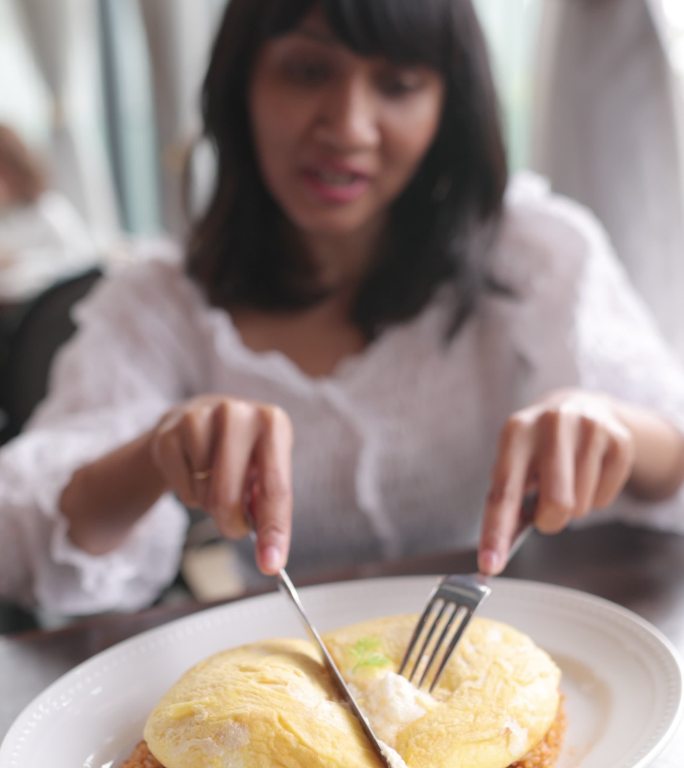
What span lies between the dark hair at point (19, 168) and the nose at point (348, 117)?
336 centimetres

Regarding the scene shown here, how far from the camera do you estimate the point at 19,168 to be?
4.09 metres

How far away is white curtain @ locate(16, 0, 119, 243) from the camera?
4859 millimetres

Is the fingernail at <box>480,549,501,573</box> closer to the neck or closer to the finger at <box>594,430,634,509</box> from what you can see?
the finger at <box>594,430,634,509</box>

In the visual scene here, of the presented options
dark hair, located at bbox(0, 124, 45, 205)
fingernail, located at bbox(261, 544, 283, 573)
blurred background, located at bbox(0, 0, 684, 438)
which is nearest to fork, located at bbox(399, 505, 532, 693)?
fingernail, located at bbox(261, 544, 283, 573)

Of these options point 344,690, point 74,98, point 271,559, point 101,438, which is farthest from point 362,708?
point 74,98

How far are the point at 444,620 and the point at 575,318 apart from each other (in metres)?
0.59

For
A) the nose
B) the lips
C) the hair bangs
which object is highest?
the hair bangs

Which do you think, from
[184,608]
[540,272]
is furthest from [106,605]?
[540,272]

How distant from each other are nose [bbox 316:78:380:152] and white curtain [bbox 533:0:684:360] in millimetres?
586

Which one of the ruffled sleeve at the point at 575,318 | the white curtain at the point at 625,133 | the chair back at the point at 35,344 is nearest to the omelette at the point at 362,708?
the ruffled sleeve at the point at 575,318

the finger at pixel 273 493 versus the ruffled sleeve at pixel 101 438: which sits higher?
the finger at pixel 273 493

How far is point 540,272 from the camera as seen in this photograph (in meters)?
1.18

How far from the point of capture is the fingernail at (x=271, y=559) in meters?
0.64

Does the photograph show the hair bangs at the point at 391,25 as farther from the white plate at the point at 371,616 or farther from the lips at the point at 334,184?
the white plate at the point at 371,616
